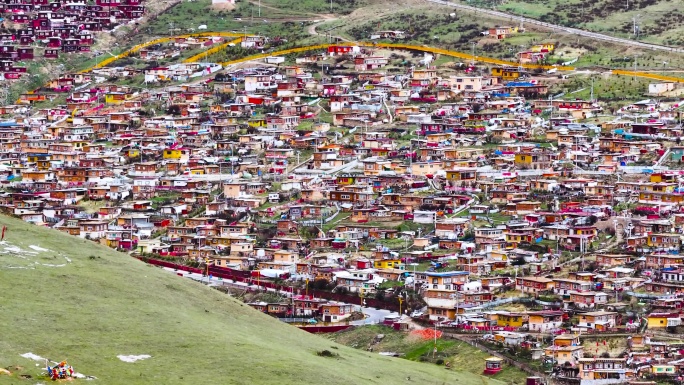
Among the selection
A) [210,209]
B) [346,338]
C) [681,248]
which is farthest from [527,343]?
[210,209]

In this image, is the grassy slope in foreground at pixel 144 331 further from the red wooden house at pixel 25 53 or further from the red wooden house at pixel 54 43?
the red wooden house at pixel 54 43

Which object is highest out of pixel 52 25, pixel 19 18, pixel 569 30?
pixel 569 30

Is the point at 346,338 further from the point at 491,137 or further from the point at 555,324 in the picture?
the point at 491,137

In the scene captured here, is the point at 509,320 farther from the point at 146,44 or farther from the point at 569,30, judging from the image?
the point at 146,44

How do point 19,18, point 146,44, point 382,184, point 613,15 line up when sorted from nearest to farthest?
point 382,184
point 613,15
point 146,44
point 19,18

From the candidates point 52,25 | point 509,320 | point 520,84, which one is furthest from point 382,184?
point 52,25

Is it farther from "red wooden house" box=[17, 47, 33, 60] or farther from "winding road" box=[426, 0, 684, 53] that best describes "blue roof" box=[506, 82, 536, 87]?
"red wooden house" box=[17, 47, 33, 60]

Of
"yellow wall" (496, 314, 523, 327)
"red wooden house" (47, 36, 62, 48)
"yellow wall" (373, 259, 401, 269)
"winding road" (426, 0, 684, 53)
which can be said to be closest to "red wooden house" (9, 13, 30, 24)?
"red wooden house" (47, 36, 62, 48)

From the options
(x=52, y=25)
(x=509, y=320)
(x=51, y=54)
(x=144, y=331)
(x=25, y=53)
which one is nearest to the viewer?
(x=144, y=331)
